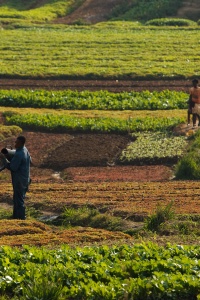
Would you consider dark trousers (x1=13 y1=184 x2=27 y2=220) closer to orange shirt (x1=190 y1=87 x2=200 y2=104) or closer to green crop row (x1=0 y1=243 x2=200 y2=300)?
green crop row (x1=0 y1=243 x2=200 y2=300)

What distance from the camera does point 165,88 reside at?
134 feet

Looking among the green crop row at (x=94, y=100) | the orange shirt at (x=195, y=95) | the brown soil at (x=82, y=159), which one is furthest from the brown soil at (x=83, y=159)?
the green crop row at (x=94, y=100)

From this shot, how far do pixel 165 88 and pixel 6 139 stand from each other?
11.4 meters

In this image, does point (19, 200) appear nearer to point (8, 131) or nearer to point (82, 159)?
point (82, 159)

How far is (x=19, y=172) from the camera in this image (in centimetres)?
1861

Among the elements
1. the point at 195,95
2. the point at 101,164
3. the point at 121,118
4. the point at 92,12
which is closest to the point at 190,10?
the point at 92,12

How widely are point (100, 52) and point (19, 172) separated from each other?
34.0 metres

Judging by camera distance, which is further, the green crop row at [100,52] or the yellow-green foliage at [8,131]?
the green crop row at [100,52]

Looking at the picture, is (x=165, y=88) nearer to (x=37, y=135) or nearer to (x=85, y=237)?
(x=37, y=135)

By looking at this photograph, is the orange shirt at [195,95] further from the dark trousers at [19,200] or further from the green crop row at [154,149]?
the dark trousers at [19,200]

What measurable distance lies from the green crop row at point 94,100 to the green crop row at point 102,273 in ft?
73.9

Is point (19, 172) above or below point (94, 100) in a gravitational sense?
above

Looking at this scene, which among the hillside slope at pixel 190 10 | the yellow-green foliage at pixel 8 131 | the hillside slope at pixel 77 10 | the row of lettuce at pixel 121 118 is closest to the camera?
the row of lettuce at pixel 121 118

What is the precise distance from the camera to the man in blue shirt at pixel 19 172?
18.4 m
